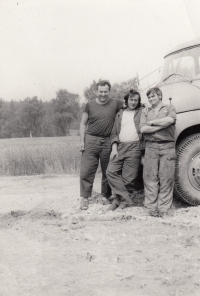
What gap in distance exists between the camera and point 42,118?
52.5m

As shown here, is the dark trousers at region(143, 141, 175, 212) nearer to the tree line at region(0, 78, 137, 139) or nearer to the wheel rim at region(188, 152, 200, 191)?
the wheel rim at region(188, 152, 200, 191)

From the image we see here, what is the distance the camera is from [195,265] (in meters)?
3.30

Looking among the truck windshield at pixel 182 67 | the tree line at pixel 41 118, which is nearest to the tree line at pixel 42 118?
the tree line at pixel 41 118

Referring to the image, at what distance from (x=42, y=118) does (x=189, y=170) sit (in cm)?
4835

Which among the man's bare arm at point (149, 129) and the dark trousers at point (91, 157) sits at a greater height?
the man's bare arm at point (149, 129)

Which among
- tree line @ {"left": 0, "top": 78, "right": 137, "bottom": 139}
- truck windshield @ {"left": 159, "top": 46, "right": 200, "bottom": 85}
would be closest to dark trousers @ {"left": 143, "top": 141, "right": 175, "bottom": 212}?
truck windshield @ {"left": 159, "top": 46, "right": 200, "bottom": 85}

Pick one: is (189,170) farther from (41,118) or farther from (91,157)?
(41,118)

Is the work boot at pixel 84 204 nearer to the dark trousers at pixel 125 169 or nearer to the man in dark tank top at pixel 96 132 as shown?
the man in dark tank top at pixel 96 132

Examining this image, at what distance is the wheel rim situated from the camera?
5207 mm

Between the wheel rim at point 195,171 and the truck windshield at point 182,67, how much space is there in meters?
1.28

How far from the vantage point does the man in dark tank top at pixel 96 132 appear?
553 centimetres

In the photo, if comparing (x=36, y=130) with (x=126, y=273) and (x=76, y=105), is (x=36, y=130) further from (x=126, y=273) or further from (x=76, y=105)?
(x=126, y=273)

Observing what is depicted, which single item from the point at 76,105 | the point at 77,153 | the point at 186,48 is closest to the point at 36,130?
the point at 76,105

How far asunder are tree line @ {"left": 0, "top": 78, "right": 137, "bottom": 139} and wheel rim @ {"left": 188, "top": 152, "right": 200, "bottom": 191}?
4430 cm
